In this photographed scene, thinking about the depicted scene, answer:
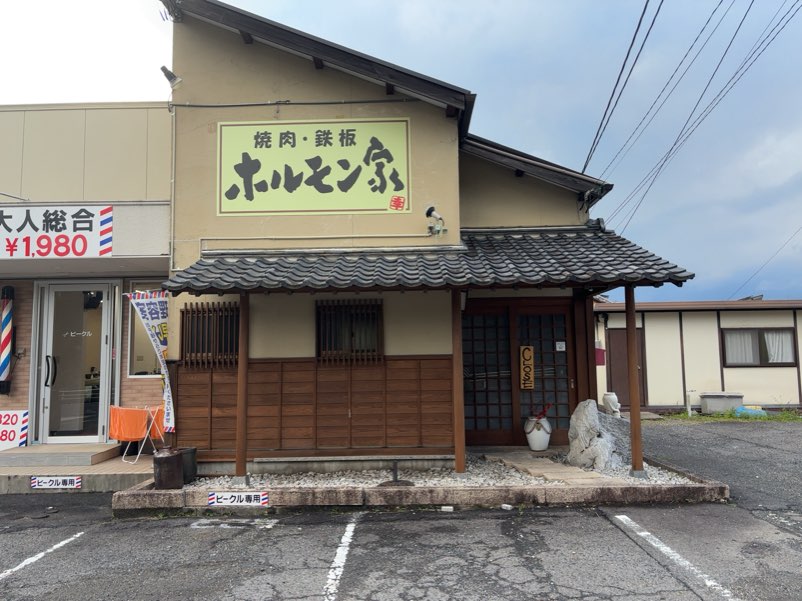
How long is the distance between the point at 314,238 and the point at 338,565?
4386 mm

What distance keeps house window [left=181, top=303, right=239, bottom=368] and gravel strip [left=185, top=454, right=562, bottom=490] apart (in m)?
1.58

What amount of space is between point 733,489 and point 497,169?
18.9ft

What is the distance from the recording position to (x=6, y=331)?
29.0 ft

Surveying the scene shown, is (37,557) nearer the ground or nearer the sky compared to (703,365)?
nearer the ground

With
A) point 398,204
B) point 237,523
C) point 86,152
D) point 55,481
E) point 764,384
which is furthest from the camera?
point 764,384

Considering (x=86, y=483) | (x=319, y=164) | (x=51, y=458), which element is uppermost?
(x=319, y=164)

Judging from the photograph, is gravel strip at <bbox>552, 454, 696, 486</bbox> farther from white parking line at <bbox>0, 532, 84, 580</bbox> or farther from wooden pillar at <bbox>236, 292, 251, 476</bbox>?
white parking line at <bbox>0, 532, 84, 580</bbox>

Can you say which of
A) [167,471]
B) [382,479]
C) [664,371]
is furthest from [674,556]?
[664,371]

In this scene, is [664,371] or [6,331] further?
[664,371]

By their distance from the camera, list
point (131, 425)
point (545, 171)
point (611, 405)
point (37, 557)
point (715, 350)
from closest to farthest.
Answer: point (37, 557), point (131, 425), point (545, 171), point (611, 405), point (715, 350)

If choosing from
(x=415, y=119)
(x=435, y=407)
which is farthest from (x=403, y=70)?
(x=435, y=407)

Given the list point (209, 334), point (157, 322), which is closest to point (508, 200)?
point (209, 334)

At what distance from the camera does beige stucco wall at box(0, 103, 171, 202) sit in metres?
8.38

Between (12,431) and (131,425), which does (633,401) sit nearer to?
(131,425)
